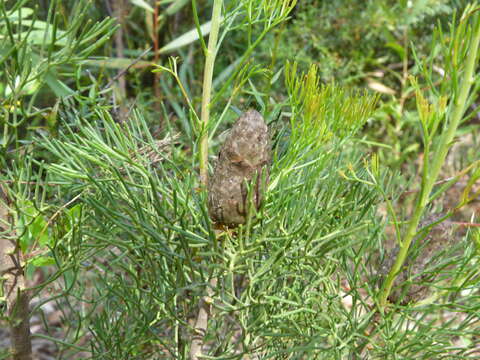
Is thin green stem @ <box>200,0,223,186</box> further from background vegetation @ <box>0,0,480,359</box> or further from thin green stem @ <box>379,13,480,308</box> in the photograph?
thin green stem @ <box>379,13,480,308</box>

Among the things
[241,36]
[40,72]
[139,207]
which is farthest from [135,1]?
[139,207]

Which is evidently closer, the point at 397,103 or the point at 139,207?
the point at 139,207

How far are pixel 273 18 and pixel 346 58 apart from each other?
2.99 feet

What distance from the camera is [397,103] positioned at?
1.26 meters

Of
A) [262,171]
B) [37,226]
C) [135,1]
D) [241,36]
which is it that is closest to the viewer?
[262,171]

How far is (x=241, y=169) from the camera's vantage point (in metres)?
0.32

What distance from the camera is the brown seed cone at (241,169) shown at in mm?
320

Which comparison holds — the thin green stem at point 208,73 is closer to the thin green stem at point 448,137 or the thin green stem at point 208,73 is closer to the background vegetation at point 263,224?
the background vegetation at point 263,224

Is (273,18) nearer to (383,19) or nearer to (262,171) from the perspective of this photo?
(262,171)

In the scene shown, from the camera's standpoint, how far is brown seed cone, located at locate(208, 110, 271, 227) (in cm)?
32

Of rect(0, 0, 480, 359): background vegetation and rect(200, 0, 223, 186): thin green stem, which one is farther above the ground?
rect(200, 0, 223, 186): thin green stem

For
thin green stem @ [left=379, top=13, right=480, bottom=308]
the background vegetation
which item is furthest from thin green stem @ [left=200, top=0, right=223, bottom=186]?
thin green stem @ [left=379, top=13, right=480, bottom=308]

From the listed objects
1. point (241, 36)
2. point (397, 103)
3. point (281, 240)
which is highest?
point (281, 240)

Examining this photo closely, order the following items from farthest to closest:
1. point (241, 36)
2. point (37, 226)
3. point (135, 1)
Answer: point (241, 36)
point (135, 1)
point (37, 226)
